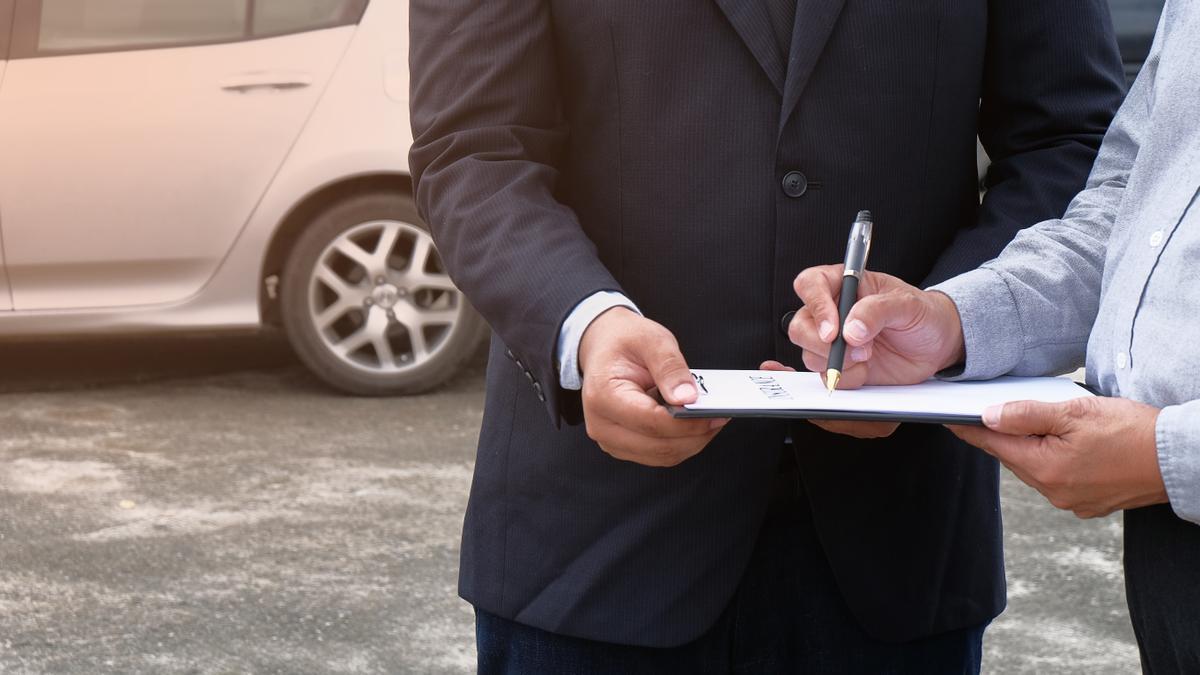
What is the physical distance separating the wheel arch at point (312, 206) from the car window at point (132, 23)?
653 mm

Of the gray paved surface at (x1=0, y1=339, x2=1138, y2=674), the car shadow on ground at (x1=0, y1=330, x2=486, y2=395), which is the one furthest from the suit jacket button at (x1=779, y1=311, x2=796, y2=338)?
the car shadow on ground at (x1=0, y1=330, x2=486, y2=395)

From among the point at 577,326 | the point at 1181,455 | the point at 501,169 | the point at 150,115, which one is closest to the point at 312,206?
the point at 150,115

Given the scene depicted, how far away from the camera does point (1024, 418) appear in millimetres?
1422

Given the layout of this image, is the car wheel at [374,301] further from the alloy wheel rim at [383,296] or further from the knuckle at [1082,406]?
the knuckle at [1082,406]

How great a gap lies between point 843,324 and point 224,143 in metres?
4.84

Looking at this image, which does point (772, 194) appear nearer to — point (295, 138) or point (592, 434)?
point (592, 434)

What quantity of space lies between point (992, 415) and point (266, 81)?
16.4 ft

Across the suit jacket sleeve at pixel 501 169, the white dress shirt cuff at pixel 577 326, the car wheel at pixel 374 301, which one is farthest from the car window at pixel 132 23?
the white dress shirt cuff at pixel 577 326

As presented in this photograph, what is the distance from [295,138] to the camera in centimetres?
612

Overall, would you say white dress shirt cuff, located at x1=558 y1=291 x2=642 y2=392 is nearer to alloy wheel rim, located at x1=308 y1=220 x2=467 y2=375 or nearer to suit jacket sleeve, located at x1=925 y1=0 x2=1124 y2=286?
suit jacket sleeve, located at x1=925 y1=0 x2=1124 y2=286

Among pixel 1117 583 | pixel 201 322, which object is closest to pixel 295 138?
pixel 201 322

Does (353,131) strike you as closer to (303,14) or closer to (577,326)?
(303,14)

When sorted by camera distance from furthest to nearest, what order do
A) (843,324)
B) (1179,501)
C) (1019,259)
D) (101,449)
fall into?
(101,449), (1019,259), (843,324), (1179,501)

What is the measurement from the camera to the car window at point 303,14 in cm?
611
